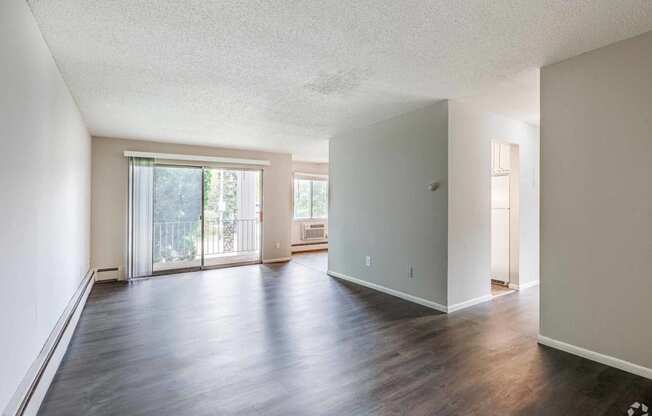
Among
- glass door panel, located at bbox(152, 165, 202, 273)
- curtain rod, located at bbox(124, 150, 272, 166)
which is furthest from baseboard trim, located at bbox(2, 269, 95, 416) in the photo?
curtain rod, located at bbox(124, 150, 272, 166)

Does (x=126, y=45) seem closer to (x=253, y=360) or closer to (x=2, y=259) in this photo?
(x=2, y=259)

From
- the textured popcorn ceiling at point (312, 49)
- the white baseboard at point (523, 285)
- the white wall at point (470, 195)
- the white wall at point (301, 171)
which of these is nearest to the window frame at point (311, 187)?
the white wall at point (301, 171)

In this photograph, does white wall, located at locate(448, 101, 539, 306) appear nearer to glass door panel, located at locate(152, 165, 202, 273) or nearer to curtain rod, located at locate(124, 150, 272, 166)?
curtain rod, located at locate(124, 150, 272, 166)

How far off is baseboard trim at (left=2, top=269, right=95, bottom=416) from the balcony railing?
2671mm

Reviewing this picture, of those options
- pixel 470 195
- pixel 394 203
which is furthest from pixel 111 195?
pixel 470 195

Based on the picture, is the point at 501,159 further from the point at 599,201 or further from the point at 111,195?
the point at 111,195

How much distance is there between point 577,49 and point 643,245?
1.48 meters

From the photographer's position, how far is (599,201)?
7.98 feet

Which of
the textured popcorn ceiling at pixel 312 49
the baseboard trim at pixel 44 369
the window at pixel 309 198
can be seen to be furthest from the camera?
the window at pixel 309 198

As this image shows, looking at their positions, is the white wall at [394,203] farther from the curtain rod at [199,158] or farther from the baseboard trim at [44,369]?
the baseboard trim at [44,369]

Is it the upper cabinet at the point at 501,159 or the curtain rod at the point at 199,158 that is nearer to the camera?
the upper cabinet at the point at 501,159

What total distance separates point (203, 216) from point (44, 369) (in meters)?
4.22

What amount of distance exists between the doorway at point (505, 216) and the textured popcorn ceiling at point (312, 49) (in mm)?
859

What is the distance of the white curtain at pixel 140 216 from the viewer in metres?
5.39
